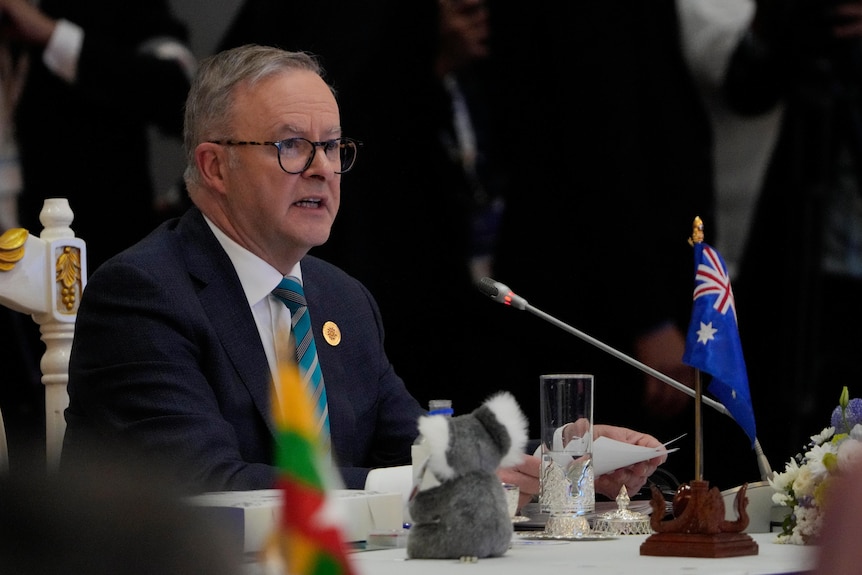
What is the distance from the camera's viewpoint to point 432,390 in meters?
4.56

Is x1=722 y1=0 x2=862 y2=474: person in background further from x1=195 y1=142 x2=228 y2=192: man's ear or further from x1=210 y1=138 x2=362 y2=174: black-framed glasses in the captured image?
x1=195 y1=142 x2=228 y2=192: man's ear

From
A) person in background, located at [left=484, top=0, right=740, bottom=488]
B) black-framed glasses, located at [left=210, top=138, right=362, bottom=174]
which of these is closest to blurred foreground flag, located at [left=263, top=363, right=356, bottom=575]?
black-framed glasses, located at [left=210, top=138, right=362, bottom=174]

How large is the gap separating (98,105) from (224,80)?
1.25 m

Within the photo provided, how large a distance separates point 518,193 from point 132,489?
403 centimetres

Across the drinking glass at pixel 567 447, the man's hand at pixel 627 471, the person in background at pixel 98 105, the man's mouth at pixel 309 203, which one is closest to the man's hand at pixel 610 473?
the man's hand at pixel 627 471

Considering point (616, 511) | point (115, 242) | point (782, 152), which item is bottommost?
point (616, 511)

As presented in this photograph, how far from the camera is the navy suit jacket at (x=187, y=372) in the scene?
2543mm

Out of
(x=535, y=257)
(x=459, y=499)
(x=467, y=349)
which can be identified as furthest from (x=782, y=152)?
(x=459, y=499)

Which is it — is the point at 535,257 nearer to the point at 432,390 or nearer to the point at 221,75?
the point at 432,390

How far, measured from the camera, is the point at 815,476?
2.00m

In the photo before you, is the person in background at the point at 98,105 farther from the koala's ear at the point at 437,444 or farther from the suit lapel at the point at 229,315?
the koala's ear at the point at 437,444

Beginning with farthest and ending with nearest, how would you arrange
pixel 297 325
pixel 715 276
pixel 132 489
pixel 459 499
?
pixel 297 325 < pixel 715 276 < pixel 459 499 < pixel 132 489

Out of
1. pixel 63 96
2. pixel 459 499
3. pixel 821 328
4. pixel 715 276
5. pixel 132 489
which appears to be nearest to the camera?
pixel 132 489

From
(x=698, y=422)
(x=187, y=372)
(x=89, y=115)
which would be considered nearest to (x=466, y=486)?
(x=698, y=422)
